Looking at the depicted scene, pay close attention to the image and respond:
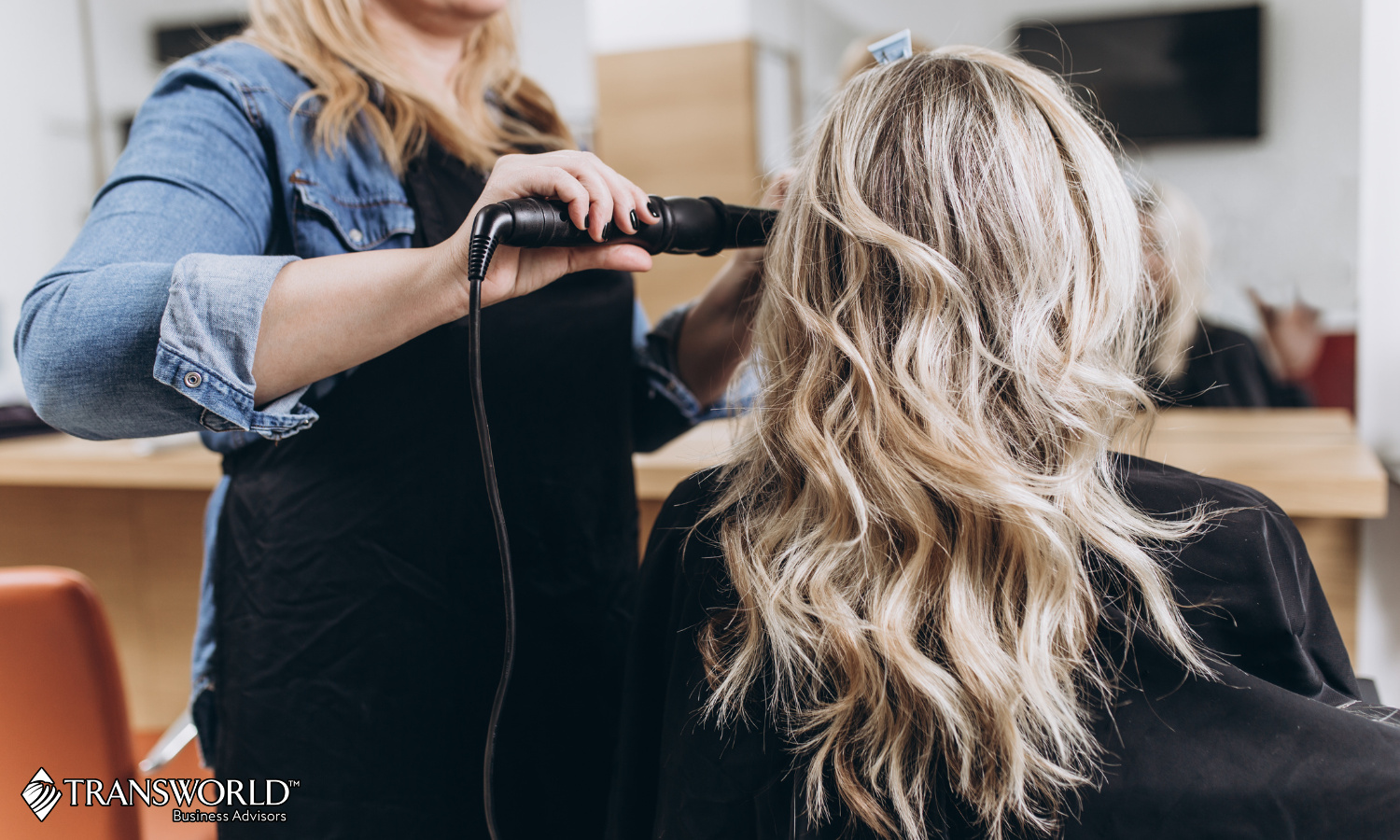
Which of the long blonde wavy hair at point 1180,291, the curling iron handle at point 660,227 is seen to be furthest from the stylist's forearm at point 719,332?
the long blonde wavy hair at point 1180,291

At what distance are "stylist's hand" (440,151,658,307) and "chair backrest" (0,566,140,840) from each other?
0.45 meters

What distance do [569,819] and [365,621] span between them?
0.87 feet

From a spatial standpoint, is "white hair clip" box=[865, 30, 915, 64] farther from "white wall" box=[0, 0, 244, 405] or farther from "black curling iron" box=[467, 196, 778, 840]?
"white wall" box=[0, 0, 244, 405]

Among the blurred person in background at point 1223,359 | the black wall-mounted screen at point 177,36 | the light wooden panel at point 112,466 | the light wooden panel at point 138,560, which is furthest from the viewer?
the black wall-mounted screen at point 177,36

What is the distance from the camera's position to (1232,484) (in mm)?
639

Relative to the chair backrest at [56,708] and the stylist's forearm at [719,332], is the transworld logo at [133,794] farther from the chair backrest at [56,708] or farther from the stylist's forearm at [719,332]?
the stylist's forearm at [719,332]

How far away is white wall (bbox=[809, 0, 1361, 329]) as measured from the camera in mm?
→ 3033

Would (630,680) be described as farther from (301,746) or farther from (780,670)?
(301,746)

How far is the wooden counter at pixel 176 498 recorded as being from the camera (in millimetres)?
1134

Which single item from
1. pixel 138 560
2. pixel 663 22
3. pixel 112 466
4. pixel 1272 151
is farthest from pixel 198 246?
pixel 1272 151

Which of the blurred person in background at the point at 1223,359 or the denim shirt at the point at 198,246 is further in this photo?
the blurred person in background at the point at 1223,359

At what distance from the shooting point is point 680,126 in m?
3.04

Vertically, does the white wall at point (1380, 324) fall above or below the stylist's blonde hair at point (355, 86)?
below

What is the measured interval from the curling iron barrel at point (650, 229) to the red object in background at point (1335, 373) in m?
2.00
